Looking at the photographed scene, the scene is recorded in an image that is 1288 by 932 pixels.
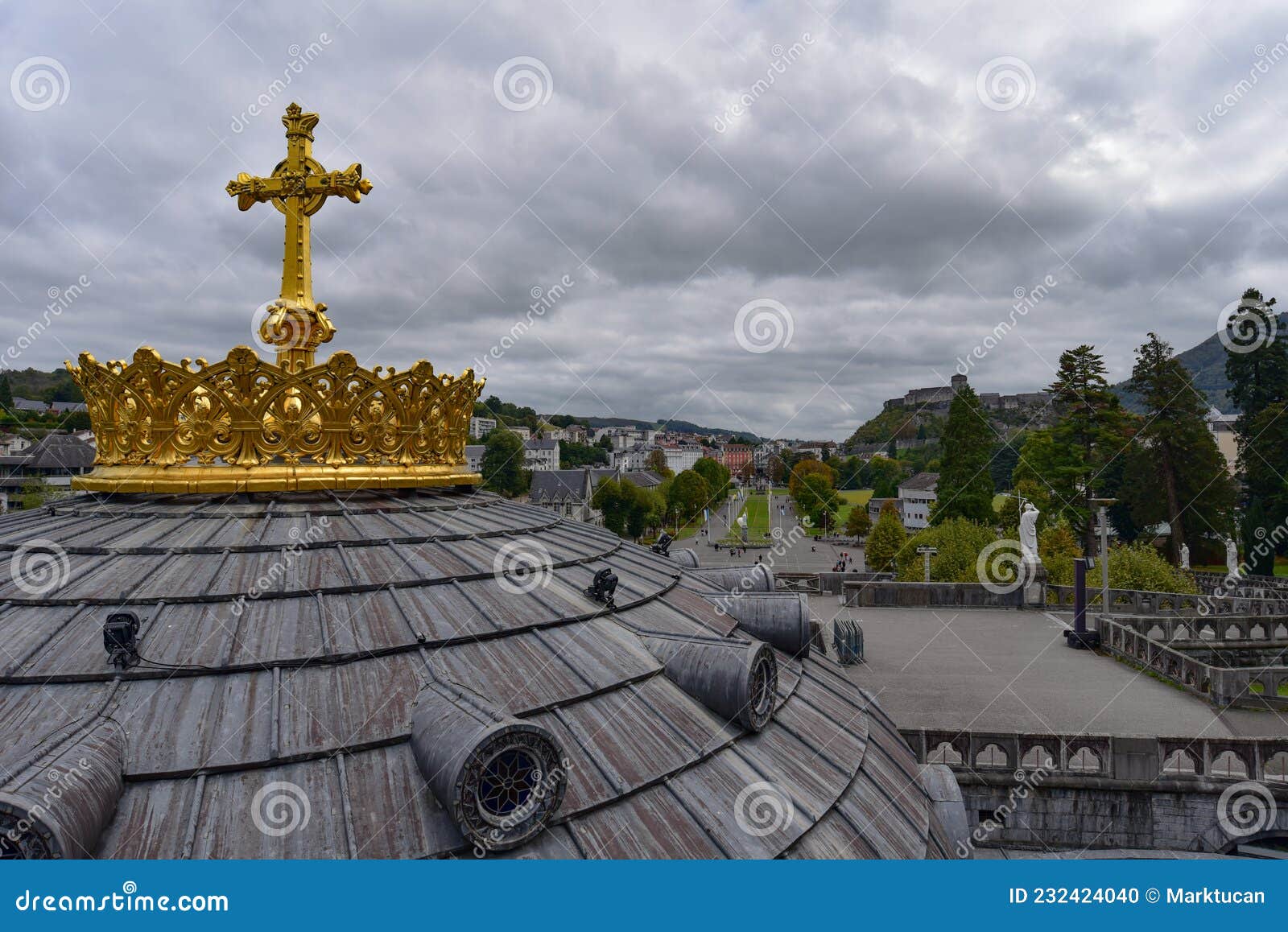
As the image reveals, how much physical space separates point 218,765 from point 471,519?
4085mm

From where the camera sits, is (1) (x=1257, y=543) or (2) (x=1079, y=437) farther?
(2) (x=1079, y=437)

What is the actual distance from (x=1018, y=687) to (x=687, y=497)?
257 ft

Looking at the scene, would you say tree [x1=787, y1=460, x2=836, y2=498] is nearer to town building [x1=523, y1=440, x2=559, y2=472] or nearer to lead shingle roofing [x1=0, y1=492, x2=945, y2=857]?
town building [x1=523, y1=440, x2=559, y2=472]

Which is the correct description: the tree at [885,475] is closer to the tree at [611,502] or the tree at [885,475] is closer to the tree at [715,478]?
the tree at [715,478]

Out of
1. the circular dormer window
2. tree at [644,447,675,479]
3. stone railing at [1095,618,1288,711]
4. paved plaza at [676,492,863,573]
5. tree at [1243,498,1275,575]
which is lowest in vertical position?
paved plaza at [676,492,863,573]

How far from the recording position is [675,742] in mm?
6047

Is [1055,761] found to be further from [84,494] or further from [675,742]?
[84,494]

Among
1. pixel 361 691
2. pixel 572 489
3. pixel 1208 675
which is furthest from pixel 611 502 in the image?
pixel 361 691

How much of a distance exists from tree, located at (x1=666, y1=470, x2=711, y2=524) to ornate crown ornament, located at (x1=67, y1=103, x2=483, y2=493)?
3482 inches

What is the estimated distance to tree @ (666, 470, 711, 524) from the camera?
99.4m

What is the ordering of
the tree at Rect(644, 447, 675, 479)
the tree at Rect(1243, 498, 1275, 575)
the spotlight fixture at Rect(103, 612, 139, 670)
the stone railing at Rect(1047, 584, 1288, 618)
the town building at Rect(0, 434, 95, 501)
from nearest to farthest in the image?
the spotlight fixture at Rect(103, 612, 139, 670), the stone railing at Rect(1047, 584, 1288, 618), the tree at Rect(1243, 498, 1275, 575), the town building at Rect(0, 434, 95, 501), the tree at Rect(644, 447, 675, 479)

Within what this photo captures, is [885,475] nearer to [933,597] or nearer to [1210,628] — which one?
[933,597]

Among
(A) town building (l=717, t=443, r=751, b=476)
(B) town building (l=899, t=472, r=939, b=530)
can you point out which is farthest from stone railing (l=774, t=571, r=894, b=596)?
(A) town building (l=717, t=443, r=751, b=476)

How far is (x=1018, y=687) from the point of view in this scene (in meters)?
22.0
